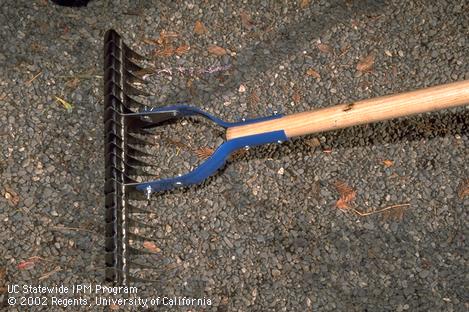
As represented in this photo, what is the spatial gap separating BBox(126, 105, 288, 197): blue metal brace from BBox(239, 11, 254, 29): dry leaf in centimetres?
69

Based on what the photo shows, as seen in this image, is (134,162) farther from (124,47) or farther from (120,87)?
(124,47)

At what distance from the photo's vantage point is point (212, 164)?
2.69 metres

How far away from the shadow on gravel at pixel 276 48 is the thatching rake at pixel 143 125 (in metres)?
0.25

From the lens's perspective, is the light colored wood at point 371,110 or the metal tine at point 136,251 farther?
the metal tine at point 136,251

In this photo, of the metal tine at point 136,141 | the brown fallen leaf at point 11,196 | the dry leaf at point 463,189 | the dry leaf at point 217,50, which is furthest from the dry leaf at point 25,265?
the dry leaf at point 463,189

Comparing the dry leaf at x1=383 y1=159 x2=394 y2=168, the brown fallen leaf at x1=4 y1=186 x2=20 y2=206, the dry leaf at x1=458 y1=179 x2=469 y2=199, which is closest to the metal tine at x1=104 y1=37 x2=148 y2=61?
the brown fallen leaf at x1=4 y1=186 x2=20 y2=206

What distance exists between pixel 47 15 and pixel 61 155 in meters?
0.77

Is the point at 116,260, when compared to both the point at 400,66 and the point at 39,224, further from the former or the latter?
the point at 400,66

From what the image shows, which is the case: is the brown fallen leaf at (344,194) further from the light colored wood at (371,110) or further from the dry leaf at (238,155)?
the light colored wood at (371,110)

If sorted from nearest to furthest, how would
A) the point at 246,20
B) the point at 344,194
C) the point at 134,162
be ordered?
the point at 134,162 < the point at 344,194 < the point at 246,20

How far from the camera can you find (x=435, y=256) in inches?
115

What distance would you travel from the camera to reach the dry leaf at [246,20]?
333 centimetres

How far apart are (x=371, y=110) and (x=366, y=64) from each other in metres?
0.97

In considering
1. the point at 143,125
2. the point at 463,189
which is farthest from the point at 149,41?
the point at 463,189
